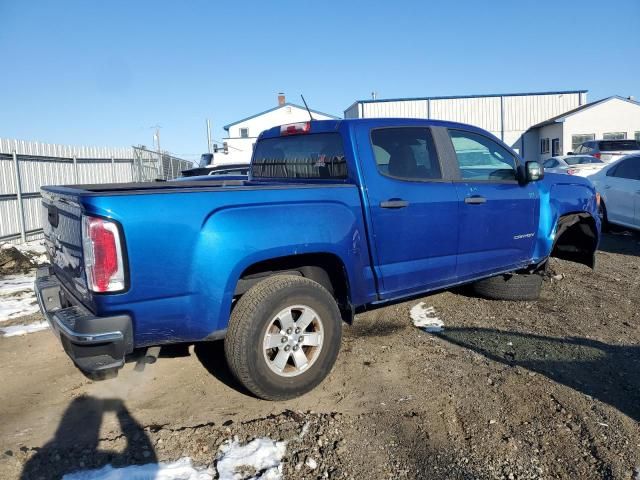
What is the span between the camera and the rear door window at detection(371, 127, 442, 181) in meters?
4.24

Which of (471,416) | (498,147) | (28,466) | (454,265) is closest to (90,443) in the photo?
(28,466)

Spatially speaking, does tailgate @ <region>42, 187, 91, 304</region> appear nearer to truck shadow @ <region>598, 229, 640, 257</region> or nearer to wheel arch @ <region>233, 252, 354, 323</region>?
wheel arch @ <region>233, 252, 354, 323</region>

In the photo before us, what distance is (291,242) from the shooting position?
3422mm

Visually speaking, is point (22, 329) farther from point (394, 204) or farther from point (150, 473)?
point (394, 204)

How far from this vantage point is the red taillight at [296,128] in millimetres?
4621

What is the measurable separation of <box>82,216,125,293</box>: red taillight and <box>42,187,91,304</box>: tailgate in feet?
0.41

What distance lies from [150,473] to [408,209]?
255cm

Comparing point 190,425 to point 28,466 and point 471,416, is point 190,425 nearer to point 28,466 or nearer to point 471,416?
point 28,466

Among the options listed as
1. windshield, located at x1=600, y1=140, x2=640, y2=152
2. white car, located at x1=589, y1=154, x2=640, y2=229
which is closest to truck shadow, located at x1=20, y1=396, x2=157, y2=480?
white car, located at x1=589, y1=154, x2=640, y2=229

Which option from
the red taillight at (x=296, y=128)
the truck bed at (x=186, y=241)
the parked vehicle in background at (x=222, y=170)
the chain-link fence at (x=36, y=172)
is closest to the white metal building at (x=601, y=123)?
the chain-link fence at (x=36, y=172)

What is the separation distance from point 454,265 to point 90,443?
3.07 m

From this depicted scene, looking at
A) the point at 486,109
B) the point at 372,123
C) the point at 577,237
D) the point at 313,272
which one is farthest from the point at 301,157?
the point at 486,109

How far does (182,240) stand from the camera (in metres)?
3.00

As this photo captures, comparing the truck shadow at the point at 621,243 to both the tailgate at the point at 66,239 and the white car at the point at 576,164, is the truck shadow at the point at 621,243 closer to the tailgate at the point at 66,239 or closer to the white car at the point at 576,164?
the white car at the point at 576,164
